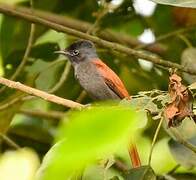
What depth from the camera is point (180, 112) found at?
6.13ft

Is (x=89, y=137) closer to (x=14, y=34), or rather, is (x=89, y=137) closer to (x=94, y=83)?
(x=94, y=83)

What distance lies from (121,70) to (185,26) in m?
0.68

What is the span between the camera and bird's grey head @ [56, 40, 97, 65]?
15.4 feet

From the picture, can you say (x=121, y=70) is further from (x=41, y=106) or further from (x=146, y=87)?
(x=41, y=106)

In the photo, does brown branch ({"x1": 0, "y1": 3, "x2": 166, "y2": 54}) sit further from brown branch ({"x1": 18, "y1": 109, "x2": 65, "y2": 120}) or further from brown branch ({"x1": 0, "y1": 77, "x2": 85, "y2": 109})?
brown branch ({"x1": 0, "y1": 77, "x2": 85, "y2": 109})

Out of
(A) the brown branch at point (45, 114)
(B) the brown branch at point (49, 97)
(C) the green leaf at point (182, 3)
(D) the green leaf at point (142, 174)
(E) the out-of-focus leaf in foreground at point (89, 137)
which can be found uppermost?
(A) the brown branch at point (45, 114)

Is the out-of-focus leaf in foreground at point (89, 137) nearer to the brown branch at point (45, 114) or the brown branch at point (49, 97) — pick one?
the brown branch at point (49, 97)

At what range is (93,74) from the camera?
4.59m

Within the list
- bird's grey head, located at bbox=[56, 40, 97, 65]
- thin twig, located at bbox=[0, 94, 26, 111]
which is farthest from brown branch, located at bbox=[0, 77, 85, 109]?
bird's grey head, located at bbox=[56, 40, 97, 65]

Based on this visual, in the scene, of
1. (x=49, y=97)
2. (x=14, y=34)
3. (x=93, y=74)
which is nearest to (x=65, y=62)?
(x=93, y=74)

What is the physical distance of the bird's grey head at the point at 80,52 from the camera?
15.4ft

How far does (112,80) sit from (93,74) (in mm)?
332

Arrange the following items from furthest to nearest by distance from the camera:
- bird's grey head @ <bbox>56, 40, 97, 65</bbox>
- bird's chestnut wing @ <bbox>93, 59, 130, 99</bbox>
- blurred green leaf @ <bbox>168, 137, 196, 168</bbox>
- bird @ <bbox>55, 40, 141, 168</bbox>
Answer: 1. bird's grey head @ <bbox>56, 40, 97, 65</bbox>
2. bird @ <bbox>55, 40, 141, 168</bbox>
3. bird's chestnut wing @ <bbox>93, 59, 130, 99</bbox>
4. blurred green leaf @ <bbox>168, 137, 196, 168</bbox>

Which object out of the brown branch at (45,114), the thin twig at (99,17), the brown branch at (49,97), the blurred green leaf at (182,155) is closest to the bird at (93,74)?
the thin twig at (99,17)
